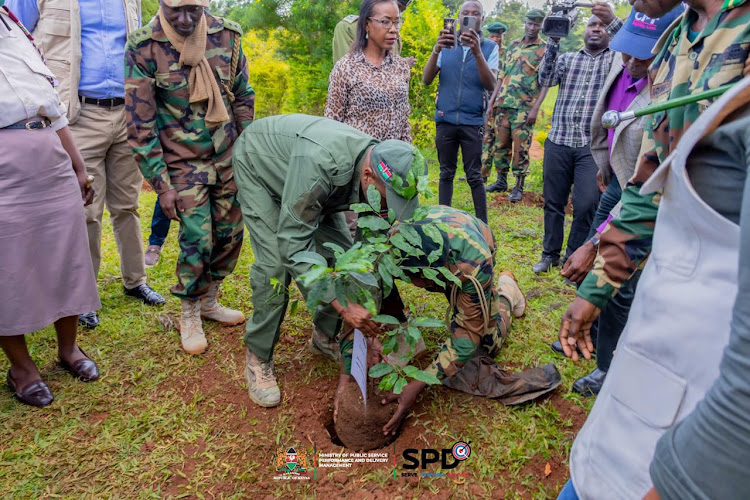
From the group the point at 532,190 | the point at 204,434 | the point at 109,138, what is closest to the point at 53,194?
the point at 109,138

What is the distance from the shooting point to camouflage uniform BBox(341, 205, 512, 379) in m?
2.20

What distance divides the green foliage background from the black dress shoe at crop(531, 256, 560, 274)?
12.7 feet

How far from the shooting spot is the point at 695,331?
792 mm

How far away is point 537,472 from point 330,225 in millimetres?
1677

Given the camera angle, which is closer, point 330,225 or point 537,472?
point 537,472

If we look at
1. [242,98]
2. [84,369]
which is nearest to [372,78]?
[242,98]

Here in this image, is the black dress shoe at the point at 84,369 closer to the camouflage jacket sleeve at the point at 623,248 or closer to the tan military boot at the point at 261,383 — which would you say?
the tan military boot at the point at 261,383

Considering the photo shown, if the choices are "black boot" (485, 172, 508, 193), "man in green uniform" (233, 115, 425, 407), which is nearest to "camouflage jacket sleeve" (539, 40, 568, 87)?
"black boot" (485, 172, 508, 193)

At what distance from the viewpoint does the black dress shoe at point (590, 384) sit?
2.61 metres

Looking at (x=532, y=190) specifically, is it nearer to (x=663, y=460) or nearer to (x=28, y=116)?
(x=28, y=116)

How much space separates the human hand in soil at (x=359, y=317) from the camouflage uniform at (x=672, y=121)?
0.83 meters

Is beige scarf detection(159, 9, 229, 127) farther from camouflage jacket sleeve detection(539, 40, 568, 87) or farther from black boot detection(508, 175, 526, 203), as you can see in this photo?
black boot detection(508, 175, 526, 203)

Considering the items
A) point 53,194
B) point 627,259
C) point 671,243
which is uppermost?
point 671,243

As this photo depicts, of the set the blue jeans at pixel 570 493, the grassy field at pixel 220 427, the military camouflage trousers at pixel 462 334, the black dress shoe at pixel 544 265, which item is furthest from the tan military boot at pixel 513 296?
the blue jeans at pixel 570 493
